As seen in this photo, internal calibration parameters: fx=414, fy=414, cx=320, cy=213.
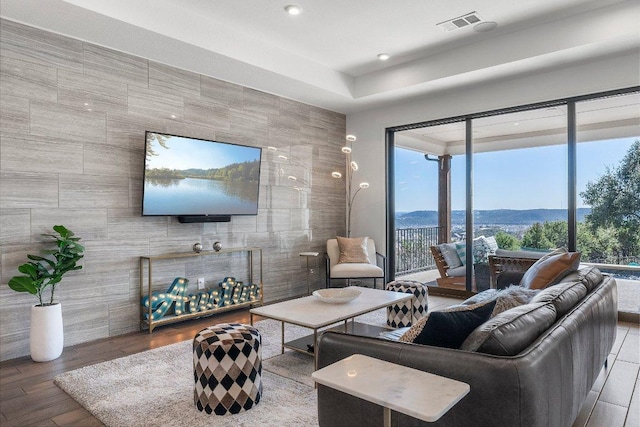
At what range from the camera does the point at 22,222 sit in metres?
3.44

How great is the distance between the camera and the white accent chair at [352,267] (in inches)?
209

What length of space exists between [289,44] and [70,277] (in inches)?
128

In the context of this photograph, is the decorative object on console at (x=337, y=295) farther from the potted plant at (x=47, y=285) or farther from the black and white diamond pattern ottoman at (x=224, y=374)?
the potted plant at (x=47, y=285)

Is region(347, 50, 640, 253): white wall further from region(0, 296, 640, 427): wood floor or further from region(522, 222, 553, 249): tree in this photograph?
region(0, 296, 640, 427): wood floor

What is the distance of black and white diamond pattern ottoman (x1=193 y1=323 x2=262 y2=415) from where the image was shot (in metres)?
2.37

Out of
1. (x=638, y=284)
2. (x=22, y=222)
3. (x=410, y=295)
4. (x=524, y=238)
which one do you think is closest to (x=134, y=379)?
(x=22, y=222)

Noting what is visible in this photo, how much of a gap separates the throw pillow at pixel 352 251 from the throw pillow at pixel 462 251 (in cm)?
122

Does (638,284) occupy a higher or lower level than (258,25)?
lower

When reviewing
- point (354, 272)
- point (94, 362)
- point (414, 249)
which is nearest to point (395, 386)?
point (94, 362)

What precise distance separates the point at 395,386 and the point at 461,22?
390 centimetres

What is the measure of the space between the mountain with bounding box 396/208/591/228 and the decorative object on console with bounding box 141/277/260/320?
8.25 ft

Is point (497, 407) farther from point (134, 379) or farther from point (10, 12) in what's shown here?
A: point (10, 12)

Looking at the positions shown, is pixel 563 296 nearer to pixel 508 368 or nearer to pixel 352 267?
pixel 508 368

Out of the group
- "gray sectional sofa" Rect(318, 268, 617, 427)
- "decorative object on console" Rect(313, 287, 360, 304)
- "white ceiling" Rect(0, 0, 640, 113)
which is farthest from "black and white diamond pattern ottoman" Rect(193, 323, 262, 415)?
"white ceiling" Rect(0, 0, 640, 113)
